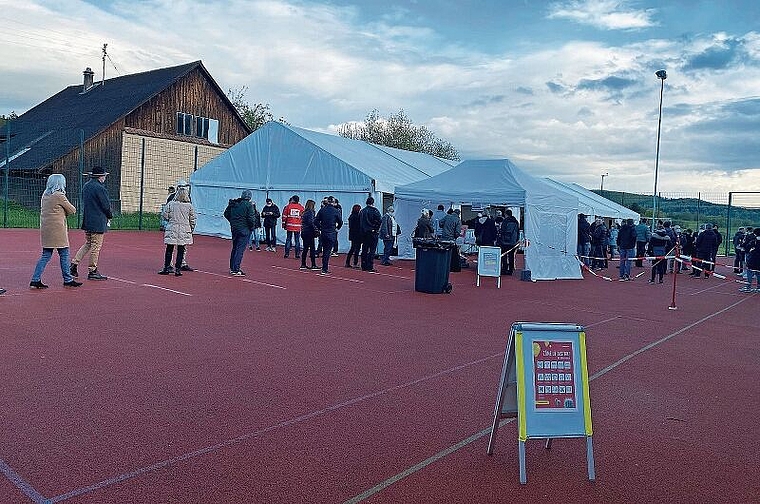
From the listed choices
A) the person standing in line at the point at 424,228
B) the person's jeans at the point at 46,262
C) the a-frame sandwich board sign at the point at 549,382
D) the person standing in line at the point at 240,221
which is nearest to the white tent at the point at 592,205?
the person standing in line at the point at 424,228

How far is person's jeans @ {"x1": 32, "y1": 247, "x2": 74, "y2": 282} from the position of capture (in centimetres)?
1100

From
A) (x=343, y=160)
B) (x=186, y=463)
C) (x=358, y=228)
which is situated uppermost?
(x=343, y=160)

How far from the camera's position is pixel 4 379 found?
608cm

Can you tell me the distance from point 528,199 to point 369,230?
4340mm

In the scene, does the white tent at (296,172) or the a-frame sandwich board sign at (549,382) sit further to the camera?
the white tent at (296,172)

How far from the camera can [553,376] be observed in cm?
466

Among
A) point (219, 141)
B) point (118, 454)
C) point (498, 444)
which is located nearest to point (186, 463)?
point (118, 454)

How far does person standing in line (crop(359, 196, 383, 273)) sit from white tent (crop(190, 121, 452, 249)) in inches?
184

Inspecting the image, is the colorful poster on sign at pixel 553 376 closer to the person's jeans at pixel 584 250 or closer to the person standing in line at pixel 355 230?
the person standing in line at pixel 355 230

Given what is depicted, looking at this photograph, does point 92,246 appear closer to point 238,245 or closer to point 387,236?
point 238,245

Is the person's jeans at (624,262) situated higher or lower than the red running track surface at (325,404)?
higher

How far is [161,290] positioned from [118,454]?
25.6 ft

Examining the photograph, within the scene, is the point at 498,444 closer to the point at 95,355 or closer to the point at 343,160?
the point at 95,355

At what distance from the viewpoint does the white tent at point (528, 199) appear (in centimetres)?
1866
